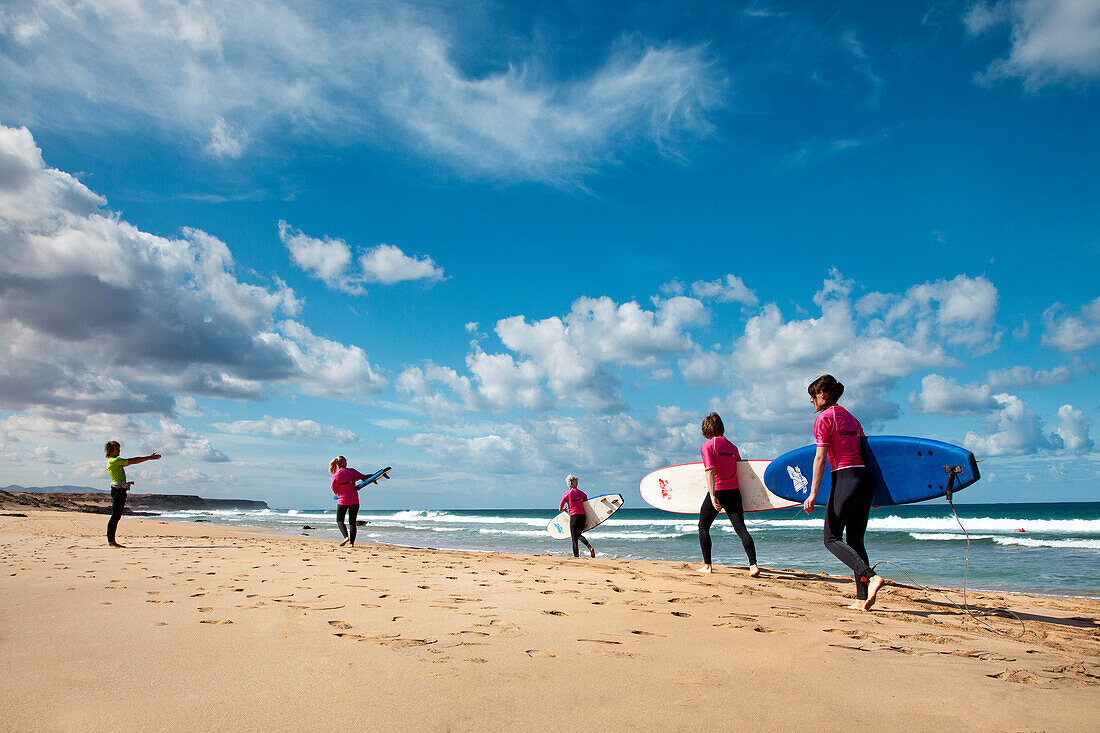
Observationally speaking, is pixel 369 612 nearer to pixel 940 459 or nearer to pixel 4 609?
pixel 4 609

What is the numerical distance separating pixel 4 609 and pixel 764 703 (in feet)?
14.0

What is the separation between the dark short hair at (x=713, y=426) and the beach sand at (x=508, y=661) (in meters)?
1.88

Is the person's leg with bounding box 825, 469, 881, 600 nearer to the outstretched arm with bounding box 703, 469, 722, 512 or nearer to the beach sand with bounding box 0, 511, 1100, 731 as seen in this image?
the beach sand with bounding box 0, 511, 1100, 731

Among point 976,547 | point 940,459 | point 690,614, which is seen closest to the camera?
point 690,614

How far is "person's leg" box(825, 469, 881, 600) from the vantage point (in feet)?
13.6

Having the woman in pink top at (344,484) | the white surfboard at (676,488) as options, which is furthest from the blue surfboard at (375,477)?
the white surfboard at (676,488)

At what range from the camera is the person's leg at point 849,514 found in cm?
414

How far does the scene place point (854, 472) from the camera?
4.15 m

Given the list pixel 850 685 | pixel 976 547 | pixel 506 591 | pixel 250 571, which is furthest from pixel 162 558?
pixel 976 547

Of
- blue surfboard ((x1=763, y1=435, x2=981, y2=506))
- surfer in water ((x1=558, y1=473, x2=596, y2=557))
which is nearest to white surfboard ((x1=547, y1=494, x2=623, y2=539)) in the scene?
surfer in water ((x1=558, y1=473, x2=596, y2=557))

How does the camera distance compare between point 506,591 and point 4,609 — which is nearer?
point 4,609

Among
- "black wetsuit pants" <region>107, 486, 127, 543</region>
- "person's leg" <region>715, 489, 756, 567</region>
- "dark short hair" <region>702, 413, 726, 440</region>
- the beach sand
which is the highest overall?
"dark short hair" <region>702, 413, 726, 440</region>

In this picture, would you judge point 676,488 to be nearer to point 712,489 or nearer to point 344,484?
point 712,489

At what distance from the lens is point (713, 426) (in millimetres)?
6254
